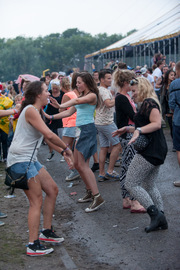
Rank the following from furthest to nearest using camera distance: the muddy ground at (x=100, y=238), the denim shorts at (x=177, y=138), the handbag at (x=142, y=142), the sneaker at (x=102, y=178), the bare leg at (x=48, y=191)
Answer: the sneaker at (x=102, y=178), the denim shorts at (x=177, y=138), the handbag at (x=142, y=142), the bare leg at (x=48, y=191), the muddy ground at (x=100, y=238)

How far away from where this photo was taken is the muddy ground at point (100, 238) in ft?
13.5

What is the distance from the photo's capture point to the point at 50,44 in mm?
129625

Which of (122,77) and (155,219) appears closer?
(155,219)

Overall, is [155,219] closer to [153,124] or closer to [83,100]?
[153,124]

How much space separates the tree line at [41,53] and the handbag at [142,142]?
98.3 m

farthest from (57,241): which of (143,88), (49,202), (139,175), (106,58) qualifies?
(106,58)

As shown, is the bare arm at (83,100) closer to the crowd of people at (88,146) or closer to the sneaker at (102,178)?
the crowd of people at (88,146)

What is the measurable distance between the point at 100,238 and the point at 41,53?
125052 millimetres

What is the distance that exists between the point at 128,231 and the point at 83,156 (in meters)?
1.47

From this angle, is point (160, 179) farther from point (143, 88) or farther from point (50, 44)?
point (50, 44)

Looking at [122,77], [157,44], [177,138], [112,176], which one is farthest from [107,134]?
[157,44]

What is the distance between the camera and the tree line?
111938 millimetres

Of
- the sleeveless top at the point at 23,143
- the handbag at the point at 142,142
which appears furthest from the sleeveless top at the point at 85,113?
the sleeveless top at the point at 23,143

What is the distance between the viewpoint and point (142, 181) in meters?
5.03
